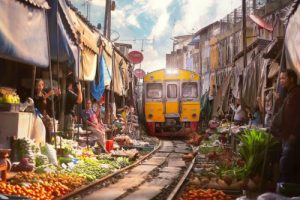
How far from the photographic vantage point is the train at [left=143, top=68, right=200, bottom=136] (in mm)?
25969

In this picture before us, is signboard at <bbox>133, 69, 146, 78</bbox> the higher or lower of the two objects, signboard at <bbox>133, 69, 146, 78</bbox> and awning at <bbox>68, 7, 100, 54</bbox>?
the higher

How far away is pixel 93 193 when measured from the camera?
884 cm

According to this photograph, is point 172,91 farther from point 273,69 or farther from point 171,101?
point 273,69

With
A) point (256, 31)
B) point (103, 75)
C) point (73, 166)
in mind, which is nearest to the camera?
point (73, 166)

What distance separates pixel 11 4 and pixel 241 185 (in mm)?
4697

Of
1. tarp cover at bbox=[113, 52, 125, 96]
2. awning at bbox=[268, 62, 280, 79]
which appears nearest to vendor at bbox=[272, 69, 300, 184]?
awning at bbox=[268, 62, 280, 79]

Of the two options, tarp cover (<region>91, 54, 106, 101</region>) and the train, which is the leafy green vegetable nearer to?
tarp cover (<region>91, 54, 106, 101</region>)

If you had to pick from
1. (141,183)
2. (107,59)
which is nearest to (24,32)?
(141,183)

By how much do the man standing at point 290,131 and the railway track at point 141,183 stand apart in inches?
78.9

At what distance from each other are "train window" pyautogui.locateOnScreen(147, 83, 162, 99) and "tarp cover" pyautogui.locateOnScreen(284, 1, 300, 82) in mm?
18950

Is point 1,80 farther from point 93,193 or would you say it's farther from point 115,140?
point 115,140

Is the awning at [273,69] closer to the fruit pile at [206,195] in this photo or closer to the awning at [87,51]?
the fruit pile at [206,195]

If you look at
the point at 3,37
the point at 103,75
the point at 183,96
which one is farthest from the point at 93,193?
the point at 183,96

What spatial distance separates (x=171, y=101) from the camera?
2612cm
